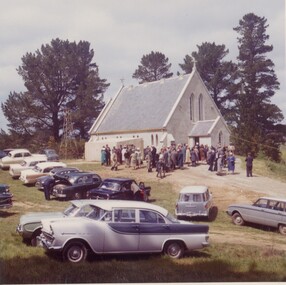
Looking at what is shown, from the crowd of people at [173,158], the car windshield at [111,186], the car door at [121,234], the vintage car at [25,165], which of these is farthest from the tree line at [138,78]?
the car door at [121,234]

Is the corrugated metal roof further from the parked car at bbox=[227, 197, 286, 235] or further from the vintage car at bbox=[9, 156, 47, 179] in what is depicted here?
the vintage car at bbox=[9, 156, 47, 179]

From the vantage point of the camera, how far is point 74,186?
12.2 m

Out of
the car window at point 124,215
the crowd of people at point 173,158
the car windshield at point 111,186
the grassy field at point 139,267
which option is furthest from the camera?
the crowd of people at point 173,158

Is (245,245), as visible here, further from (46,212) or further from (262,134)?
(46,212)

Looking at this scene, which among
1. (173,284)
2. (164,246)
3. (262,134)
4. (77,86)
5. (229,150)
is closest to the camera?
(173,284)

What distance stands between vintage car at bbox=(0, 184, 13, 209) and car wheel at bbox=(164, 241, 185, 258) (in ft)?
15.6

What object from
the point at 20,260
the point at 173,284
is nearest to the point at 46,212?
the point at 20,260

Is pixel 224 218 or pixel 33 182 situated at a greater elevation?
pixel 33 182

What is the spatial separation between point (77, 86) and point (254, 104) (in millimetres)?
5883

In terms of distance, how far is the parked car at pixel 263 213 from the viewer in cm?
1111

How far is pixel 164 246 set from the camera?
30.7 feet

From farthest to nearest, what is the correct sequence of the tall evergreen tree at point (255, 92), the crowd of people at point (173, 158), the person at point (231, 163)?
the crowd of people at point (173, 158), the person at point (231, 163), the tall evergreen tree at point (255, 92)

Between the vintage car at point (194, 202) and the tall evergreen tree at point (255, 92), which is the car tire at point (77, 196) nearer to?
the vintage car at point (194, 202)

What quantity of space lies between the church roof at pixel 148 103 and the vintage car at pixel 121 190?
501cm
